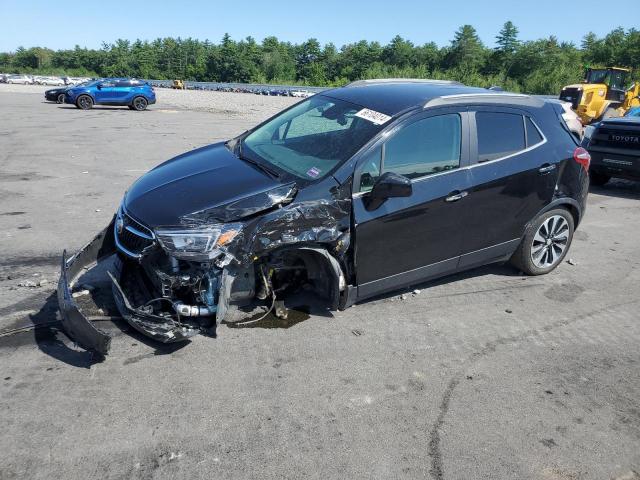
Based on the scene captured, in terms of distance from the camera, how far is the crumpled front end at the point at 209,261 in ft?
12.3

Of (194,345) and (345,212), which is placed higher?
(345,212)

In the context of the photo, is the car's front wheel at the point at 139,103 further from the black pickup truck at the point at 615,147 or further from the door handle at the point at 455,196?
the door handle at the point at 455,196

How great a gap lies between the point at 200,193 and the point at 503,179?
2.78m

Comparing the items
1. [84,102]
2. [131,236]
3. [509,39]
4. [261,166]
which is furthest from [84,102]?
[509,39]

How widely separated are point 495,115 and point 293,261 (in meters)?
2.39

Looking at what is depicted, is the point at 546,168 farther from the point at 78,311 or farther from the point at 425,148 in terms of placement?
the point at 78,311

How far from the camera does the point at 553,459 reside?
10.1ft

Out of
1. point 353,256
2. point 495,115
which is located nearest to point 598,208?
point 495,115

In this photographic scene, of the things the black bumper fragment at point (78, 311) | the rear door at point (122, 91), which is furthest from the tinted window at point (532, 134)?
the rear door at point (122, 91)

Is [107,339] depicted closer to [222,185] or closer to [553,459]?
[222,185]

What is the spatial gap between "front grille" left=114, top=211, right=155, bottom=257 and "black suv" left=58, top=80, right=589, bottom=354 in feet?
0.05

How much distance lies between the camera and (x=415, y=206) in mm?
4410

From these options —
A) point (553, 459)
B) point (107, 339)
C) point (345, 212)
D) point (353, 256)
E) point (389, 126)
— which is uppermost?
point (389, 126)

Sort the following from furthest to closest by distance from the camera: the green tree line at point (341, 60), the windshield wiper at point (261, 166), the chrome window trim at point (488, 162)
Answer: the green tree line at point (341, 60)
the windshield wiper at point (261, 166)
the chrome window trim at point (488, 162)
